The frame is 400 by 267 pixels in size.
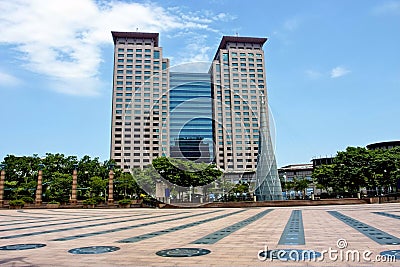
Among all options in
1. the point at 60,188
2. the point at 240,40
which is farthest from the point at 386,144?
the point at 60,188

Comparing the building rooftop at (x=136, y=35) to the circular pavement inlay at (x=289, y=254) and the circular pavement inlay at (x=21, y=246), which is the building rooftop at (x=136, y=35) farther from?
the circular pavement inlay at (x=289, y=254)

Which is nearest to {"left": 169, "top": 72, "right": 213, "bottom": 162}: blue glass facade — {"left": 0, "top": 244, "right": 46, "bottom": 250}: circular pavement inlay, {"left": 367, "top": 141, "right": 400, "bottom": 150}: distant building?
{"left": 0, "top": 244, "right": 46, "bottom": 250}: circular pavement inlay

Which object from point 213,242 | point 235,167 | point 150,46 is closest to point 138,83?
point 150,46

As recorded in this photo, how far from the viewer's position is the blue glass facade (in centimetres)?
1556

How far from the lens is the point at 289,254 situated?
5.37 metres

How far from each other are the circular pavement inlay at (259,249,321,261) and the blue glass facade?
9.73m

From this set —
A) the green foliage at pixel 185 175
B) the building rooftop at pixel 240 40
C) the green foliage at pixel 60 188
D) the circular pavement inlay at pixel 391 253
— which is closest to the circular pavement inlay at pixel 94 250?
the circular pavement inlay at pixel 391 253

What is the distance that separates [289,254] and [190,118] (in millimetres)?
13984

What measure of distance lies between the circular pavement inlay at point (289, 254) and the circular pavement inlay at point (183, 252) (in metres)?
1.05

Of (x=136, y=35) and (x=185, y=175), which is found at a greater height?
(x=136, y=35)

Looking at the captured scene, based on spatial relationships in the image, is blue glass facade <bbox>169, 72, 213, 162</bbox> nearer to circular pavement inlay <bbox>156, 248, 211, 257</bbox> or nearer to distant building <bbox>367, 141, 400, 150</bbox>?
Result: circular pavement inlay <bbox>156, 248, 211, 257</bbox>

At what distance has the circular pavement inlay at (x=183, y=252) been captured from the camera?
5477 mm

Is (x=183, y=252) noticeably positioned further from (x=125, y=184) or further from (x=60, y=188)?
(x=125, y=184)

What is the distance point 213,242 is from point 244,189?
42.8 meters
